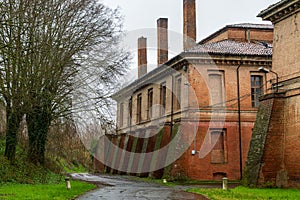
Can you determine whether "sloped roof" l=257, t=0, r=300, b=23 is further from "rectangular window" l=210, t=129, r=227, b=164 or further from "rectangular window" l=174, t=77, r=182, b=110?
"rectangular window" l=174, t=77, r=182, b=110

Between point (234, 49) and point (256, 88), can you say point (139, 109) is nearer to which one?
point (234, 49)

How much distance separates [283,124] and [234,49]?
1291cm

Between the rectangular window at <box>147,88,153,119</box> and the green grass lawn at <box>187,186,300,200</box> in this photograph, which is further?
the rectangular window at <box>147,88,153,119</box>

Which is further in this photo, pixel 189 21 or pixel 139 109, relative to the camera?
pixel 139 109

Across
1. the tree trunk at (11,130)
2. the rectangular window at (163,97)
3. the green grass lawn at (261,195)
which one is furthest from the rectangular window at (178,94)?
the green grass lawn at (261,195)

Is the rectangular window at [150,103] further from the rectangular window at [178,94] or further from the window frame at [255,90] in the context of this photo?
the window frame at [255,90]

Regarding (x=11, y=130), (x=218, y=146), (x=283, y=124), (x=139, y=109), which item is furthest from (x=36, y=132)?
(x=139, y=109)

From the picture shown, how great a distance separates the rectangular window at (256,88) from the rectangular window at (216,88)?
2.45 metres

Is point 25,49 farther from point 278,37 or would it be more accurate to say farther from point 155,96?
point 155,96

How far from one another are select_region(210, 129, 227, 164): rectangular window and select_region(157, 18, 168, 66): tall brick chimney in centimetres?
1439

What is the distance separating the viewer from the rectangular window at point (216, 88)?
32.3 m

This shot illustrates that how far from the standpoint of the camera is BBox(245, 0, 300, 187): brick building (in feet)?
67.7

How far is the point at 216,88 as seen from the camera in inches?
1283

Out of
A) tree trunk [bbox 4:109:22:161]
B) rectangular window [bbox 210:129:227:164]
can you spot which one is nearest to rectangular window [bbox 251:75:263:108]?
rectangular window [bbox 210:129:227:164]
